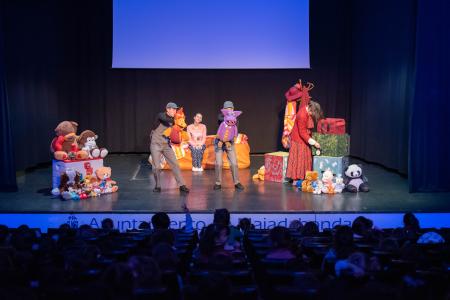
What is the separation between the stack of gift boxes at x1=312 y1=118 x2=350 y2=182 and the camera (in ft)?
24.1

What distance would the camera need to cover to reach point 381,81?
990 centimetres

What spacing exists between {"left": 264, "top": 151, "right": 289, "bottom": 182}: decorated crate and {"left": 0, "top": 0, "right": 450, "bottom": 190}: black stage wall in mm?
2223

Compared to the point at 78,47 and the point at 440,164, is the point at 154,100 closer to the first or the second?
the point at 78,47

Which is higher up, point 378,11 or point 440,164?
point 378,11

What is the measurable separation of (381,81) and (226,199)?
473 centimetres

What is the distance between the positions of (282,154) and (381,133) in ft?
9.14

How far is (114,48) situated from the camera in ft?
36.6

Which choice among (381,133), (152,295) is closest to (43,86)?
(381,133)

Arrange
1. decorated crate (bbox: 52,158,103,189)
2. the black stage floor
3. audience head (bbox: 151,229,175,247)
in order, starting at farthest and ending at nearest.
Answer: decorated crate (bbox: 52,158,103,189), the black stage floor, audience head (bbox: 151,229,175,247)

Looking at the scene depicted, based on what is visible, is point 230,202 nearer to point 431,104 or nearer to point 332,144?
point 332,144

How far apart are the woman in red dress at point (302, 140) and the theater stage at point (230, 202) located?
288 millimetres

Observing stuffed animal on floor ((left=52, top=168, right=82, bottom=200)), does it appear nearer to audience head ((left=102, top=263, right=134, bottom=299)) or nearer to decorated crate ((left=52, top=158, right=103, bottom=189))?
decorated crate ((left=52, top=158, right=103, bottom=189))

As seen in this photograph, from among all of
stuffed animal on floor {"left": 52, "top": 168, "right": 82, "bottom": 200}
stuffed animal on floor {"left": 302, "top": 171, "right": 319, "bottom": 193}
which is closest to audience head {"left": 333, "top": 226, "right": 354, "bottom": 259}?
stuffed animal on floor {"left": 302, "top": 171, "right": 319, "bottom": 193}

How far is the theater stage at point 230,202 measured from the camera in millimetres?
5922
